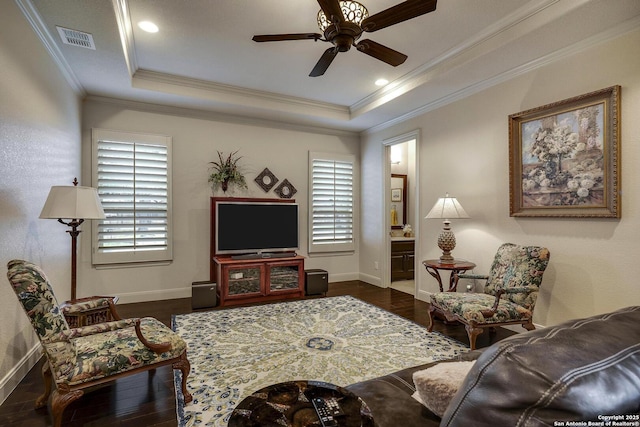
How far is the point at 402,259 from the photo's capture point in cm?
585

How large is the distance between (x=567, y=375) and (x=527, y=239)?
3.16m

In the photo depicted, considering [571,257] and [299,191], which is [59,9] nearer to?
[299,191]

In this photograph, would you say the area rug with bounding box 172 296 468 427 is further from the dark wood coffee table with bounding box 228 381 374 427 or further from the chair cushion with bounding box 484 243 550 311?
the dark wood coffee table with bounding box 228 381 374 427

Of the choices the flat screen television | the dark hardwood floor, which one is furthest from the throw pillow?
the flat screen television

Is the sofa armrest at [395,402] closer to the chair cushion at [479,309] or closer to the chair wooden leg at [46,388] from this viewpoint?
the chair cushion at [479,309]

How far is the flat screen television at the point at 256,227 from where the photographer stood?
460cm

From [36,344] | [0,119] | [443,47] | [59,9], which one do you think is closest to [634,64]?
[443,47]

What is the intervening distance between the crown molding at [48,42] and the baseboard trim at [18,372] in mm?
2624

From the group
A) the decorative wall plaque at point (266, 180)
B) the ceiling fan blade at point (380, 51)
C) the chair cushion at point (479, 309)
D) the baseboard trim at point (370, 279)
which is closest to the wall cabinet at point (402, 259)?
the baseboard trim at point (370, 279)

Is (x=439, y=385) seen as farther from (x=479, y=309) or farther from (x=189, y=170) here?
(x=189, y=170)

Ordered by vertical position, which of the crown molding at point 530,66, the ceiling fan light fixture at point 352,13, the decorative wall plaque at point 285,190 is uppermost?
the crown molding at point 530,66

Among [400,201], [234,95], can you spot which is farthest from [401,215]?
[234,95]

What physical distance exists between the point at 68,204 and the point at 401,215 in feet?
19.4

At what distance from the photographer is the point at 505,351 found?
70 centimetres
